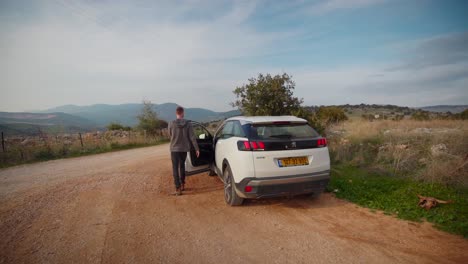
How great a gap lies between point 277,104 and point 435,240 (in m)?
6.50

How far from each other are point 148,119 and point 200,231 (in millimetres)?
24279

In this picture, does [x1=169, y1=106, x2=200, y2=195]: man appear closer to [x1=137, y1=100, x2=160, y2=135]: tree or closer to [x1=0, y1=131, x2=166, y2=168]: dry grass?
[x1=0, y1=131, x2=166, y2=168]: dry grass

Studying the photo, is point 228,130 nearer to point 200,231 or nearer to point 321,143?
point 321,143

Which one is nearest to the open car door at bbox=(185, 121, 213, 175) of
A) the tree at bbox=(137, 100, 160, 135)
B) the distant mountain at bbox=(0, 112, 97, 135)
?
the distant mountain at bbox=(0, 112, 97, 135)

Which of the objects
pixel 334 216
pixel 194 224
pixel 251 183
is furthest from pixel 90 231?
pixel 334 216

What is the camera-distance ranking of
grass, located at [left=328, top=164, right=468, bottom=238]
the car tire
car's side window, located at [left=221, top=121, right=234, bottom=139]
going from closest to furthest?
grass, located at [left=328, top=164, right=468, bottom=238], the car tire, car's side window, located at [left=221, top=121, right=234, bottom=139]

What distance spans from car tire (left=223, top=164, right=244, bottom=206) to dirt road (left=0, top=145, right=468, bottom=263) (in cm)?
16

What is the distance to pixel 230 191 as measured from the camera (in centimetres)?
470

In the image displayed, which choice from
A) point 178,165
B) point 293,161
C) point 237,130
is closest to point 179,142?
point 178,165

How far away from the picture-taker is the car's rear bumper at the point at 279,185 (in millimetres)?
3928

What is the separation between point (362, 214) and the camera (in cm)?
423

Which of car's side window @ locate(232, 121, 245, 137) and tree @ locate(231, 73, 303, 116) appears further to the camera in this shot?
tree @ locate(231, 73, 303, 116)

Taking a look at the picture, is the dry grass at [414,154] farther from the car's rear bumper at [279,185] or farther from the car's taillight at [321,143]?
the car's rear bumper at [279,185]

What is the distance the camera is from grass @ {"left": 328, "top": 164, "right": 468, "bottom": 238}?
3803 millimetres
